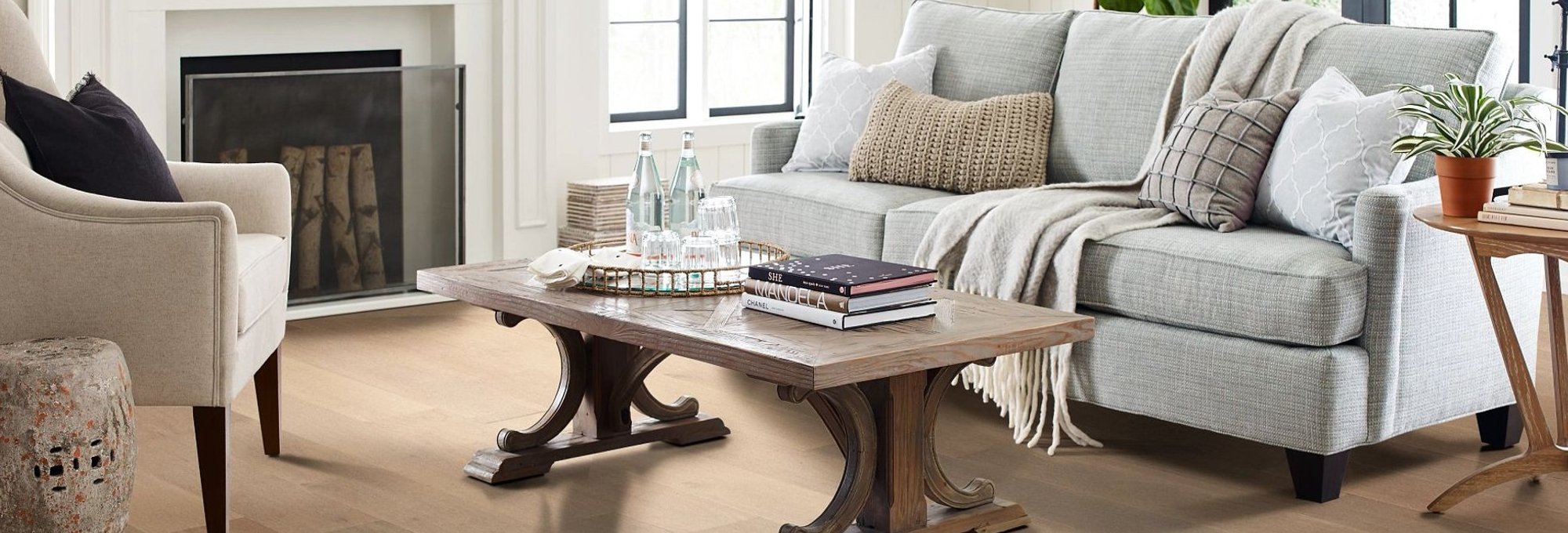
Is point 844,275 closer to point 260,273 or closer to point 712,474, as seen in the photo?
point 712,474

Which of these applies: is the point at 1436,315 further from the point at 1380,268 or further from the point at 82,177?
the point at 82,177

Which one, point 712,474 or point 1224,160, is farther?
point 1224,160

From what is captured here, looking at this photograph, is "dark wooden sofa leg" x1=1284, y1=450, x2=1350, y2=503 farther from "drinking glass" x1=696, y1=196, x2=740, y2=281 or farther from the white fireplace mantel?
the white fireplace mantel

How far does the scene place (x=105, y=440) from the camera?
263cm

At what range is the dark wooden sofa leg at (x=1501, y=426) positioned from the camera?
344 cm

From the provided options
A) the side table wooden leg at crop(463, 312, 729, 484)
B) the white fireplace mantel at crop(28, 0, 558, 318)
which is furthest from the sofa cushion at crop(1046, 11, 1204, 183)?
the white fireplace mantel at crop(28, 0, 558, 318)

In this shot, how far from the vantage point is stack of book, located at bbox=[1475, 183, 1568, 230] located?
9.12 ft

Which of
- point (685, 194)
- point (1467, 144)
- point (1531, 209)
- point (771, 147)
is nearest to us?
point (1531, 209)

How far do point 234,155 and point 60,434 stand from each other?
2.20 meters

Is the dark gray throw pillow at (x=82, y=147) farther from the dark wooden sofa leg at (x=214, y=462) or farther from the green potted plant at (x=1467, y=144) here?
the green potted plant at (x=1467, y=144)

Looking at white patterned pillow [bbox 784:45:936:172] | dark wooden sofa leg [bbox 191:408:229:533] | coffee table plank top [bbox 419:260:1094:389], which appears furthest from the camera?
white patterned pillow [bbox 784:45:936:172]

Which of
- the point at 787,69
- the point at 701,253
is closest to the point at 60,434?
the point at 701,253

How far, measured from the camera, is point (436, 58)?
518 cm

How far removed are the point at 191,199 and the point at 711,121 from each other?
282 centimetres
